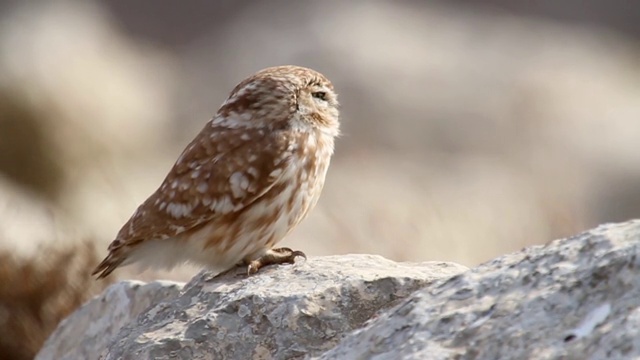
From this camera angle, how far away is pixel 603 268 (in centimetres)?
332

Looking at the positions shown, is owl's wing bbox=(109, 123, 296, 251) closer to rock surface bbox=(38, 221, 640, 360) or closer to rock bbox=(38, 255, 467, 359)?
rock surface bbox=(38, 221, 640, 360)

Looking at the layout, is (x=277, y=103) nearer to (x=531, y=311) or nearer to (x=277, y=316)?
(x=277, y=316)

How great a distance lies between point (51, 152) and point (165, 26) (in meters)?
8.88

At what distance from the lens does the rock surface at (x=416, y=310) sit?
10.4 ft

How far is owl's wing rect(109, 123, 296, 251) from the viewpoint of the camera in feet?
18.4

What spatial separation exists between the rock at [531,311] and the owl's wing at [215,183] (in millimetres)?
1989

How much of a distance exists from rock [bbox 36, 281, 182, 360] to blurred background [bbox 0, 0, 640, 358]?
2606mm

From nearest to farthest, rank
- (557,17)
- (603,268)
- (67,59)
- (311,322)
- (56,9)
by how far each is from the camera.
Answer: (603,268), (311,322), (67,59), (56,9), (557,17)

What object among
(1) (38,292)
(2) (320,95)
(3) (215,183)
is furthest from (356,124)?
(3) (215,183)

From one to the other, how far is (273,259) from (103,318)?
99 centimetres

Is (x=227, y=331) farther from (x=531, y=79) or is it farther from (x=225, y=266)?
(x=531, y=79)

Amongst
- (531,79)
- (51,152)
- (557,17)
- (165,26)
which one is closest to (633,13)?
(557,17)

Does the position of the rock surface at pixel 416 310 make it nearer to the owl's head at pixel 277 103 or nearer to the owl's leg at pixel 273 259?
the owl's leg at pixel 273 259

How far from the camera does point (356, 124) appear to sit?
50.4 ft
